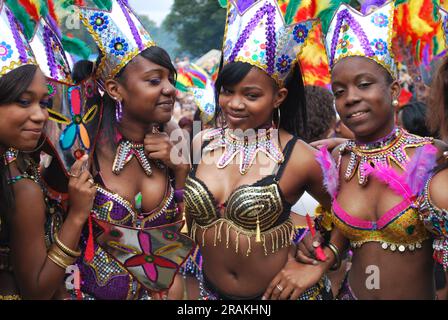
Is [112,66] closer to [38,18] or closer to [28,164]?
[38,18]

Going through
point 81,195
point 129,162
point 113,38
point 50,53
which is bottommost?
point 81,195

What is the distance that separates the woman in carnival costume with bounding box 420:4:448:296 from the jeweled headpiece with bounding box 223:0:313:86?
2.60ft

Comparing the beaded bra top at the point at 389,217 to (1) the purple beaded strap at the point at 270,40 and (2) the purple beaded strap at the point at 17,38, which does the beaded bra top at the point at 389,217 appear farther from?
(2) the purple beaded strap at the point at 17,38

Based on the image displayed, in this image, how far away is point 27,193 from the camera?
2580mm

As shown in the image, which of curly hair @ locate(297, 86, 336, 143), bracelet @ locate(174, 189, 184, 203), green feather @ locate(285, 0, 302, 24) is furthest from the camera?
curly hair @ locate(297, 86, 336, 143)

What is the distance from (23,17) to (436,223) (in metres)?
2.22

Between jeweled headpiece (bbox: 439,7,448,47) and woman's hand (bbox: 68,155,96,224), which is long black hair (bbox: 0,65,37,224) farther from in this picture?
jeweled headpiece (bbox: 439,7,448,47)

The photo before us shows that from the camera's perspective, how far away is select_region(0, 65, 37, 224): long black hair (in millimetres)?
2406

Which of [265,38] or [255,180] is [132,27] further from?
[255,180]

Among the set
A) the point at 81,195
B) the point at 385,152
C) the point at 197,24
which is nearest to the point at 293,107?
the point at 385,152

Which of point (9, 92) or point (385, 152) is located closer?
point (9, 92)

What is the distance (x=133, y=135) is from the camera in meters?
3.33

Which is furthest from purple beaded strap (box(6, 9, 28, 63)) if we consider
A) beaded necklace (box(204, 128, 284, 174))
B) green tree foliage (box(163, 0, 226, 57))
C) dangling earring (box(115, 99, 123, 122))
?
green tree foliage (box(163, 0, 226, 57))
